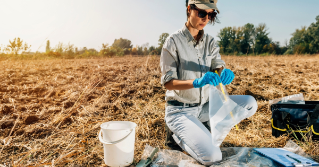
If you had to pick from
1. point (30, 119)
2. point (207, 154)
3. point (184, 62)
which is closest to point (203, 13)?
point (184, 62)

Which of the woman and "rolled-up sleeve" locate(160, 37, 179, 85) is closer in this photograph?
the woman

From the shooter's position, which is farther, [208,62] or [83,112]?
[83,112]

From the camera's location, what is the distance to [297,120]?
1.94 m

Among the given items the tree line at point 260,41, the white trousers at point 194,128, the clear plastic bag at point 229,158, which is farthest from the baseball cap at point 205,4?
the tree line at point 260,41

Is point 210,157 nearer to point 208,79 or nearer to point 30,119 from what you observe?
point 208,79

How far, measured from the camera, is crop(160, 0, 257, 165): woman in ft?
5.01

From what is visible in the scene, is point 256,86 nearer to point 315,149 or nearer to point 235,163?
point 315,149

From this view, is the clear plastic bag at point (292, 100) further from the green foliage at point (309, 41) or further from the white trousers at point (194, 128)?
the green foliage at point (309, 41)

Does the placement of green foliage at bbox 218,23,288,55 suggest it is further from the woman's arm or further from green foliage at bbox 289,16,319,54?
the woman's arm

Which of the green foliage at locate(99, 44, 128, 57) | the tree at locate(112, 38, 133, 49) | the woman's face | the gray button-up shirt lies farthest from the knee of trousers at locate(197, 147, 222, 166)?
the tree at locate(112, 38, 133, 49)

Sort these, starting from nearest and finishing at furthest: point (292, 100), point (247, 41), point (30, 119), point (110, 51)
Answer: point (292, 100)
point (30, 119)
point (110, 51)
point (247, 41)

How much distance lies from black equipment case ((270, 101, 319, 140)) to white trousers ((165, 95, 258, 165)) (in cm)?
33

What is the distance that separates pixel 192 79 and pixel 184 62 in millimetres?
211

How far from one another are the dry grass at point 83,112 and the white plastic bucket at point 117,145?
6.6 inches
